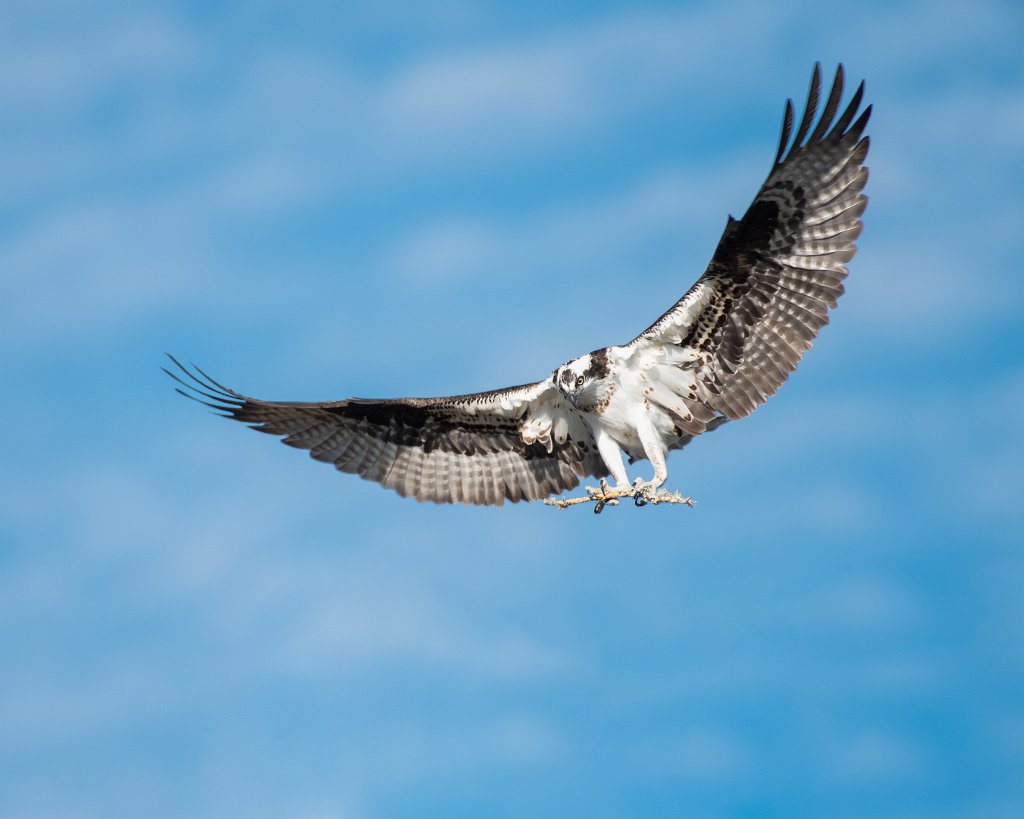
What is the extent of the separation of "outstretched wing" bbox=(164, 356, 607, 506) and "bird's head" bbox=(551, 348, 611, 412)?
0.84 metres

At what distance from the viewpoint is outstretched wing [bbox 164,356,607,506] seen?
1964 cm

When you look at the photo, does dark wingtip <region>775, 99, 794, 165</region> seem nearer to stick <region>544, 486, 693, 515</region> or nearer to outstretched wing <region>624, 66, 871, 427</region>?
outstretched wing <region>624, 66, 871, 427</region>

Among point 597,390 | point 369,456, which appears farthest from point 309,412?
point 597,390

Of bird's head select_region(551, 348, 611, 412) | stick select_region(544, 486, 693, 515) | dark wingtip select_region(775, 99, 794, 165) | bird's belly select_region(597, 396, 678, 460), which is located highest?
dark wingtip select_region(775, 99, 794, 165)

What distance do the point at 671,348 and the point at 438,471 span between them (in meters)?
4.15

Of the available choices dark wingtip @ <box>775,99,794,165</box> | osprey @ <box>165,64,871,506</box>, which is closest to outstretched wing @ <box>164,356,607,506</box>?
osprey @ <box>165,64,871,506</box>

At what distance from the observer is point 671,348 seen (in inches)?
724

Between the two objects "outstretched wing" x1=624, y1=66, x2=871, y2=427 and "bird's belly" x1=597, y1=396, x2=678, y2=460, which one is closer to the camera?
"outstretched wing" x1=624, y1=66, x2=871, y2=427

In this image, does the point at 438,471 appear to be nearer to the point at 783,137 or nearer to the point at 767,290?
the point at 767,290

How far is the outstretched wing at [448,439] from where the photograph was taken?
19641 mm

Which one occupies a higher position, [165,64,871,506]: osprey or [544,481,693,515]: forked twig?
[165,64,871,506]: osprey

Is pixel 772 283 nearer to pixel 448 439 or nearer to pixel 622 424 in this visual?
pixel 622 424

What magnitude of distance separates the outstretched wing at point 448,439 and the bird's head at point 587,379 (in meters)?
0.84

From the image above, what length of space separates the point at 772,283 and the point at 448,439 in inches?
203
